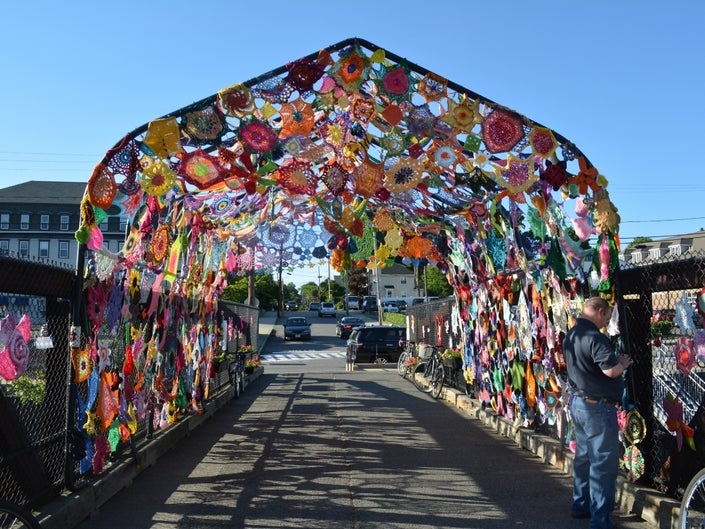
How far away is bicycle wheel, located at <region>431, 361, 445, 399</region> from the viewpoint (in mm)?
14039

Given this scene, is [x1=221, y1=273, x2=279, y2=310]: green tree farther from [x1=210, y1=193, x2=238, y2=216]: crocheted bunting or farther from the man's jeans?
the man's jeans

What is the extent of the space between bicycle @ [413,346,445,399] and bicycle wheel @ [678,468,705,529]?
30.8 feet

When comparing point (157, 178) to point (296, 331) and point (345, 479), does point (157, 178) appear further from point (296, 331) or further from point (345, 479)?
point (296, 331)

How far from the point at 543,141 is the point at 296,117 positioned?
7.85ft

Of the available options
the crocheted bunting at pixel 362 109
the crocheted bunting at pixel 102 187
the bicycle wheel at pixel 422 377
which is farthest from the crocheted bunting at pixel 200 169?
the bicycle wheel at pixel 422 377

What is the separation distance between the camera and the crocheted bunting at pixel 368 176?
7945mm

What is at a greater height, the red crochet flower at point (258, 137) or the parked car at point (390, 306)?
the red crochet flower at point (258, 137)

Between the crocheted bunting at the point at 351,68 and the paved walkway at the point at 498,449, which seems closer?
the paved walkway at the point at 498,449

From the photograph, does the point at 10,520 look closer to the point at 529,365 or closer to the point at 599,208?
the point at 599,208

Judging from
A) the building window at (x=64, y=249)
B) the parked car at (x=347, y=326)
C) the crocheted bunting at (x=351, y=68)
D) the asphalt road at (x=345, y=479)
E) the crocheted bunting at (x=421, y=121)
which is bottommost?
the asphalt road at (x=345, y=479)

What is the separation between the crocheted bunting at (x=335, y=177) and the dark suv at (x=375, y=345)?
1452 cm

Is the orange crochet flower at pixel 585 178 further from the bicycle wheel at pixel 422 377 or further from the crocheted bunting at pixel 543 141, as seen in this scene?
the bicycle wheel at pixel 422 377

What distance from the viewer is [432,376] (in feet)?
49.0

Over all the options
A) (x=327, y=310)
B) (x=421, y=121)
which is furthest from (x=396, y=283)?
(x=421, y=121)
